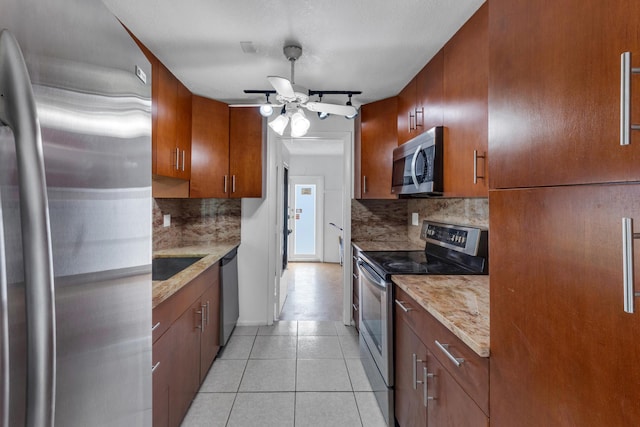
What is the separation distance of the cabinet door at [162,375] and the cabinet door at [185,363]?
6 cm

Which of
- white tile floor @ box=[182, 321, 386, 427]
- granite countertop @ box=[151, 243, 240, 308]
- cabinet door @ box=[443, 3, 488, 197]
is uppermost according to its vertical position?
cabinet door @ box=[443, 3, 488, 197]

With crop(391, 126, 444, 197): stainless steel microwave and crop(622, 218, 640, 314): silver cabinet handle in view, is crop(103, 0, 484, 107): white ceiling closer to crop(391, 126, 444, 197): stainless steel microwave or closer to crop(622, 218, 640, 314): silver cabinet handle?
crop(391, 126, 444, 197): stainless steel microwave

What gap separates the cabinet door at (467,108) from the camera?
146 centimetres

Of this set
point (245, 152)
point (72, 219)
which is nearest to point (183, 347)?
point (72, 219)

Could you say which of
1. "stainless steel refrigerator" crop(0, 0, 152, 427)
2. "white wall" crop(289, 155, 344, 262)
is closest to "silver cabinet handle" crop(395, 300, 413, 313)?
"stainless steel refrigerator" crop(0, 0, 152, 427)

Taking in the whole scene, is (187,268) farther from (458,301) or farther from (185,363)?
(458,301)

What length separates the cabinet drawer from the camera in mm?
957

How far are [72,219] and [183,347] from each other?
1511mm

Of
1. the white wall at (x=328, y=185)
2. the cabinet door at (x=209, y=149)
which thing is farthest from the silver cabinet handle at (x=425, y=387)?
the white wall at (x=328, y=185)

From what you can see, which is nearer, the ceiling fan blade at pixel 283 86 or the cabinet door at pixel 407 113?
the ceiling fan blade at pixel 283 86

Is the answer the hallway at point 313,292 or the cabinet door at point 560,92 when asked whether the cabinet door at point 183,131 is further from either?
the cabinet door at point 560,92

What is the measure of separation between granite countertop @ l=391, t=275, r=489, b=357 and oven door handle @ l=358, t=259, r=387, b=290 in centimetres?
10

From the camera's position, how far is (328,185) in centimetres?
671

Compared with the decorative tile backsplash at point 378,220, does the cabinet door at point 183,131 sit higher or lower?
higher
